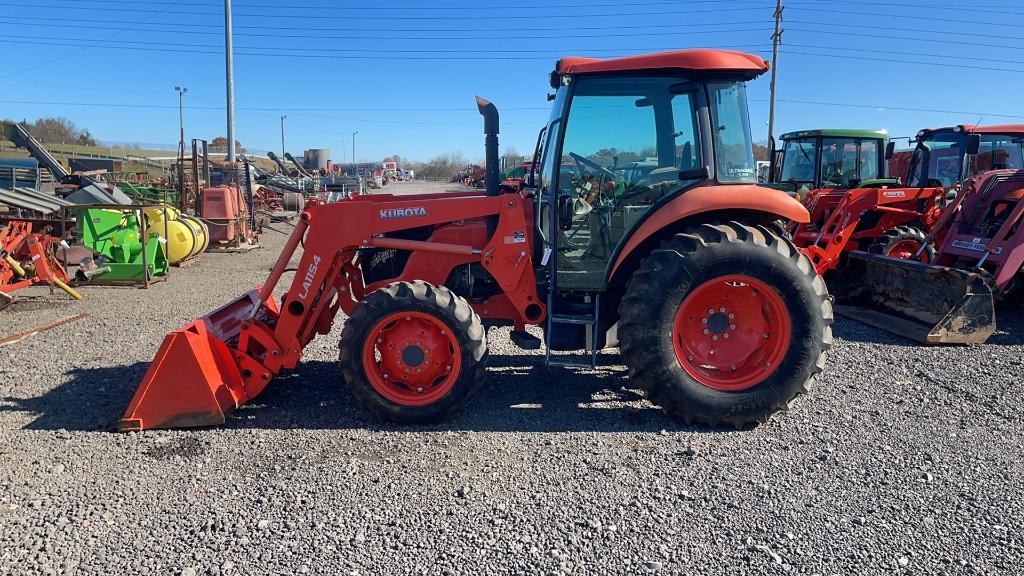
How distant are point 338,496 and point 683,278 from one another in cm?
240

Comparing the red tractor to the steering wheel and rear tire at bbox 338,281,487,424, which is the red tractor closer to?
rear tire at bbox 338,281,487,424

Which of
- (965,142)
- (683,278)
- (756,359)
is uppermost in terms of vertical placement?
(965,142)

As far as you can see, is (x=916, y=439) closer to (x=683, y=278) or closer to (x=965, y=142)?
(x=683, y=278)

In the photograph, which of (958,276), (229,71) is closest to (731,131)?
(958,276)

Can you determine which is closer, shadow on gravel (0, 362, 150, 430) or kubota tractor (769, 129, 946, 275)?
shadow on gravel (0, 362, 150, 430)

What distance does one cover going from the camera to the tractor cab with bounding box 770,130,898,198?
11.0 m

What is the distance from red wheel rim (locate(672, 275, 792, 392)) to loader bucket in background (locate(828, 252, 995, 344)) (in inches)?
117

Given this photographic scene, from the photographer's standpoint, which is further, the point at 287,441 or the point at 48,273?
the point at 48,273

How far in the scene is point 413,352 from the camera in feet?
13.8

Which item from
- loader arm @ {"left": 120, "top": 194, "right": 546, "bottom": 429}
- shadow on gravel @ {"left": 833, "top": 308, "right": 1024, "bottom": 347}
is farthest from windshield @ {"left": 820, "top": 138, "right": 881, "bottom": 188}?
loader arm @ {"left": 120, "top": 194, "right": 546, "bottom": 429}

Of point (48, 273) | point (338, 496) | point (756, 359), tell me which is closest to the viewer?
point (338, 496)

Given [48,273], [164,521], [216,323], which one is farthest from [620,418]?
[48,273]

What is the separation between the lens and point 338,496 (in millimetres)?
3350

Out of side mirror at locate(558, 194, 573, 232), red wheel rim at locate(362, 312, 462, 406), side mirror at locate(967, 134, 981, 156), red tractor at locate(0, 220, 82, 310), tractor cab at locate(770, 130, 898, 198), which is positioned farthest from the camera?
tractor cab at locate(770, 130, 898, 198)
